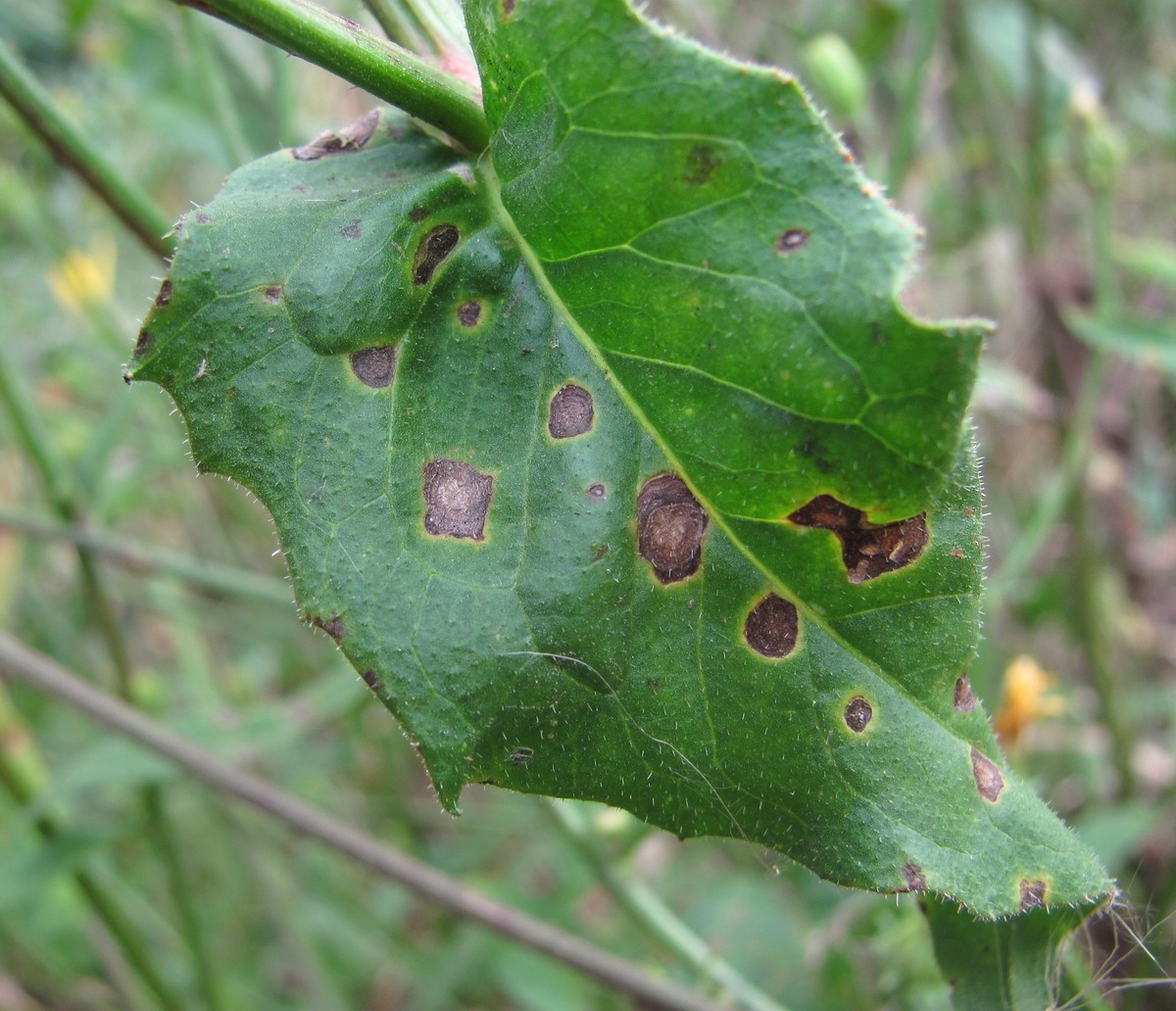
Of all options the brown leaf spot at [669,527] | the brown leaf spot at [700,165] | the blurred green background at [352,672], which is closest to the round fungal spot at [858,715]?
the brown leaf spot at [669,527]

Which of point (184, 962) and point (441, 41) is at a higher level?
point (441, 41)

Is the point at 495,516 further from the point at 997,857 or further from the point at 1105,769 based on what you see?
the point at 1105,769

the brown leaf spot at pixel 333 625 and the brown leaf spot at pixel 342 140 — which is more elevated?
the brown leaf spot at pixel 342 140

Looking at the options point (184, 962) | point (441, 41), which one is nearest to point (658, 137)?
point (441, 41)

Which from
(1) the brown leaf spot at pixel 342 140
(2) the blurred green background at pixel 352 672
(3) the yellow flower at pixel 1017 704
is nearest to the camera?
(1) the brown leaf spot at pixel 342 140

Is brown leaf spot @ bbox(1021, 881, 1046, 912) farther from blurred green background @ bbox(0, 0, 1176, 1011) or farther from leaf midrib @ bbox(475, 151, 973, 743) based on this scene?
blurred green background @ bbox(0, 0, 1176, 1011)

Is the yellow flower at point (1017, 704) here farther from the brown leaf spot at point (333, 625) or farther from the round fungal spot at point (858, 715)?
the brown leaf spot at point (333, 625)
